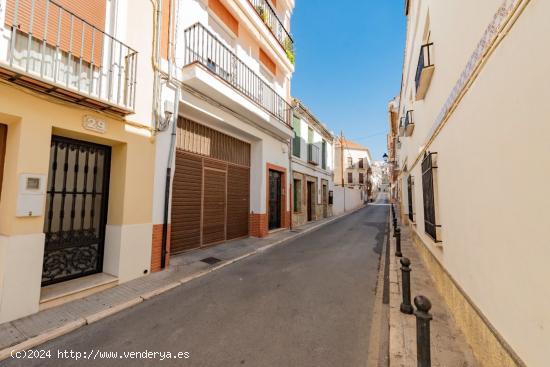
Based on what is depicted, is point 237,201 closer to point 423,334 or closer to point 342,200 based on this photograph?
point 423,334

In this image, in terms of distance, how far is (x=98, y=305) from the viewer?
384 cm

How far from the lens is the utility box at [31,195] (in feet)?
11.4

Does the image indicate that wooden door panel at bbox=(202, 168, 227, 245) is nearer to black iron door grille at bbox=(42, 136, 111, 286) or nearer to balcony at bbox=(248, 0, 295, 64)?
black iron door grille at bbox=(42, 136, 111, 286)

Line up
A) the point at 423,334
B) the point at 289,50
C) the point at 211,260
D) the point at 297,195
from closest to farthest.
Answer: the point at 423,334, the point at 211,260, the point at 289,50, the point at 297,195

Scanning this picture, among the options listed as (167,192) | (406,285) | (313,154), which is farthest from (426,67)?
(313,154)

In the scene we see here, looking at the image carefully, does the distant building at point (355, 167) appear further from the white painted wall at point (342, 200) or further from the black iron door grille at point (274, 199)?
the black iron door grille at point (274, 199)

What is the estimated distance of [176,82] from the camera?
5953 mm

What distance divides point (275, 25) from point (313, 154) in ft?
24.5

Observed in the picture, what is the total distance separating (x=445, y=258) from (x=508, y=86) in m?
3.04

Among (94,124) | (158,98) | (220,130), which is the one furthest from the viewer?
(220,130)

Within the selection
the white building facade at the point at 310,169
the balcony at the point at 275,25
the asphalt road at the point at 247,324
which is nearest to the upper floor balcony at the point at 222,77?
the balcony at the point at 275,25

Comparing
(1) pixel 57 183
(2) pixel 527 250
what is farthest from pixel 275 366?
(1) pixel 57 183

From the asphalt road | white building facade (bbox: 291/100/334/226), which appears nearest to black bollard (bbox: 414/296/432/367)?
the asphalt road

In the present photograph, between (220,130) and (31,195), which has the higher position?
(220,130)
